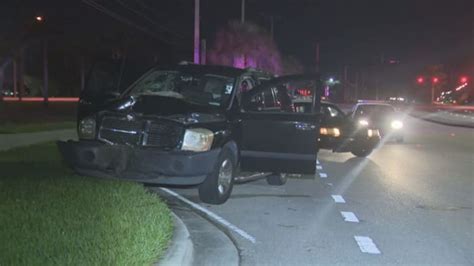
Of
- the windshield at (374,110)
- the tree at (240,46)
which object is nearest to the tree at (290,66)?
the tree at (240,46)

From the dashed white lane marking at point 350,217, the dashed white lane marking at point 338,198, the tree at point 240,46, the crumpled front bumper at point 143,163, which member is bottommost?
the dashed white lane marking at point 350,217

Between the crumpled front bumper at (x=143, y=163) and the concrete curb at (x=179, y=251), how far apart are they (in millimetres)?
1333

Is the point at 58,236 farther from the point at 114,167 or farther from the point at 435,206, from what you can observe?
the point at 435,206

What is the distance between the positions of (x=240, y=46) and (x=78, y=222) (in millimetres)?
41594

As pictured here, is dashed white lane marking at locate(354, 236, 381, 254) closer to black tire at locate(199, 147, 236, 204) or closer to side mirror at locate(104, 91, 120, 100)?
black tire at locate(199, 147, 236, 204)

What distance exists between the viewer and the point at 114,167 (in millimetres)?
8242

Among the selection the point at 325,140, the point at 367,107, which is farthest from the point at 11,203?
the point at 367,107

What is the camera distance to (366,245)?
Answer: 6992mm

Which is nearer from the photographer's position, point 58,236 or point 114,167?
point 58,236

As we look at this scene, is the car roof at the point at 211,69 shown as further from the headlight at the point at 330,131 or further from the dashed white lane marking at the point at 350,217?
the headlight at the point at 330,131

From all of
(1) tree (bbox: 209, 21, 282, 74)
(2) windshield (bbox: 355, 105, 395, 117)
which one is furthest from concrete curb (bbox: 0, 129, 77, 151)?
(1) tree (bbox: 209, 21, 282, 74)

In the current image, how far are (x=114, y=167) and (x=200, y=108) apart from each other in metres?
1.55

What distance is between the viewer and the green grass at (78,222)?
17.2 ft

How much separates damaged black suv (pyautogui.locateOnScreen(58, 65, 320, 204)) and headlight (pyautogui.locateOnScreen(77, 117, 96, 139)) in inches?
0.6
